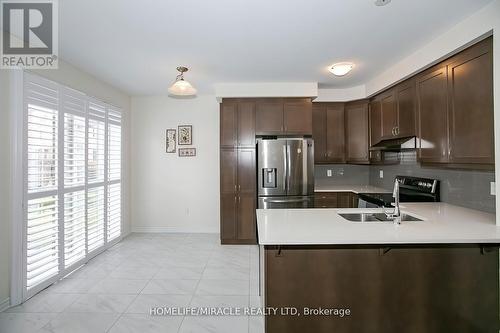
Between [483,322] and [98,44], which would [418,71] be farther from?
[98,44]

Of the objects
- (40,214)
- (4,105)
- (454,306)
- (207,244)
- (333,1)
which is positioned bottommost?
(207,244)

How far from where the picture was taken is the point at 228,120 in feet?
13.6

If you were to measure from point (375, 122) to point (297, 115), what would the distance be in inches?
46.3

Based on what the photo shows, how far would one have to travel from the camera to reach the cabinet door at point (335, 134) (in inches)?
175

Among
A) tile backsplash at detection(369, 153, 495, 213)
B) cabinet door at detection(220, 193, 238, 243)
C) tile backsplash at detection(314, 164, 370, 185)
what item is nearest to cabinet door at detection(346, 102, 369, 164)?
tile backsplash at detection(314, 164, 370, 185)

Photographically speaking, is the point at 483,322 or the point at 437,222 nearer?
the point at 483,322

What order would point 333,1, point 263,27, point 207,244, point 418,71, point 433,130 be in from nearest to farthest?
point 333,1
point 263,27
point 433,130
point 418,71
point 207,244

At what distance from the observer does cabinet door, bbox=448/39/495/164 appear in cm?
202

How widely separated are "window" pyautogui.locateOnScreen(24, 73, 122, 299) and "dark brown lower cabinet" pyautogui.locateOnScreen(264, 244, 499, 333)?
7.87 ft

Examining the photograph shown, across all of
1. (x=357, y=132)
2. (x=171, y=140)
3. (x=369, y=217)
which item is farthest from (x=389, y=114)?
(x=171, y=140)

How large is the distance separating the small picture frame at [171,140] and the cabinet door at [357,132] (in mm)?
3017

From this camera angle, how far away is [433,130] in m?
2.66

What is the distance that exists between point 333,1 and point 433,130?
5.40ft

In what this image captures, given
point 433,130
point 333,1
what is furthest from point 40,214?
point 433,130
